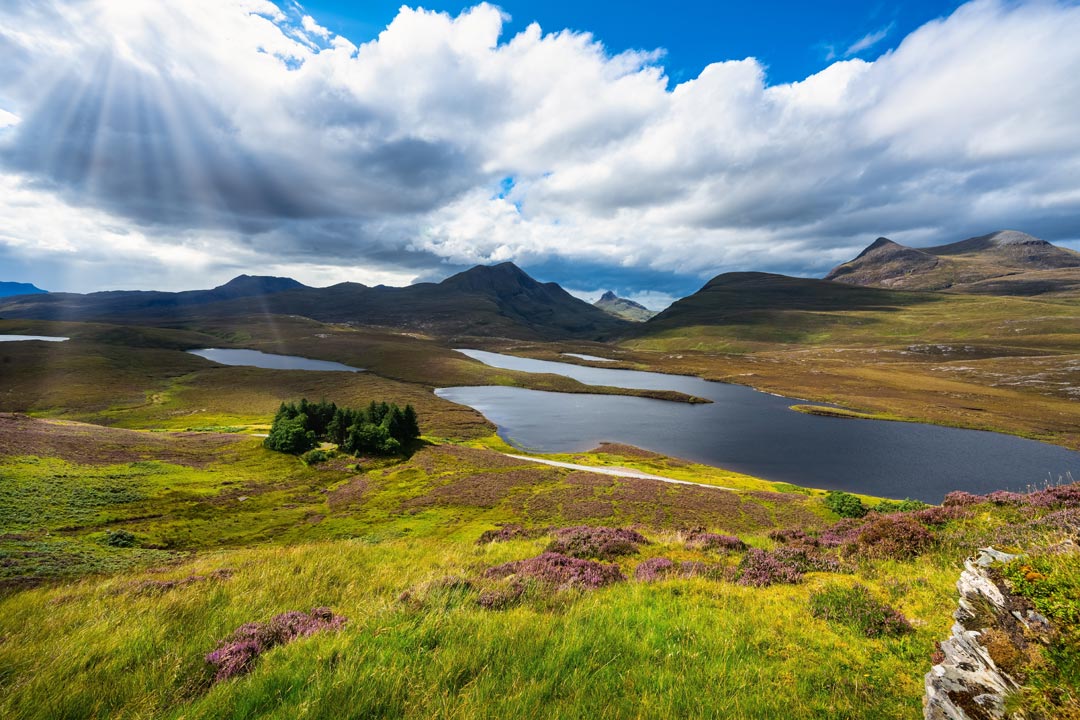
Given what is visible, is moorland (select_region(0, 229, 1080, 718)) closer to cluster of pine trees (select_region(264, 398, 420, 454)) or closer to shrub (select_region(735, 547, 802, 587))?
shrub (select_region(735, 547, 802, 587))

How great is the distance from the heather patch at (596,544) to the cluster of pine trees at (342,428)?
50538 mm

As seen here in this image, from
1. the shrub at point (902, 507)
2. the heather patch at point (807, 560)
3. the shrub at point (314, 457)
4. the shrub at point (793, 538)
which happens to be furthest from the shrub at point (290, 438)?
the shrub at point (902, 507)

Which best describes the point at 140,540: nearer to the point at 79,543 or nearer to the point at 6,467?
the point at 79,543

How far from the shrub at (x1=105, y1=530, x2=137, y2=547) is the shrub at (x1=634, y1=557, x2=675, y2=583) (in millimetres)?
30079

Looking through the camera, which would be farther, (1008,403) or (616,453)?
(1008,403)

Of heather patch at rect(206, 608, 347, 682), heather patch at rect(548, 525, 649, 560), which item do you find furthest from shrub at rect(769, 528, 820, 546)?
heather patch at rect(206, 608, 347, 682)

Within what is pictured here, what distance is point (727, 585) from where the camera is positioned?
33.6 feet

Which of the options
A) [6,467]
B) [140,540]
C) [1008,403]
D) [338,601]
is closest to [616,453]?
[140,540]

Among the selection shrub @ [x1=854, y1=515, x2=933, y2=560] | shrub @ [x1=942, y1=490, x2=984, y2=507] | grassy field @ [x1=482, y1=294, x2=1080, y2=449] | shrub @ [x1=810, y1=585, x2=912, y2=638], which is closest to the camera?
shrub @ [x1=810, y1=585, x2=912, y2=638]

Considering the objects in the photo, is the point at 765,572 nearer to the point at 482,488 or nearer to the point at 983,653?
the point at 983,653

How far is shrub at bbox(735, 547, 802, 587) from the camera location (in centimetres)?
1074

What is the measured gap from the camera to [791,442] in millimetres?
77500

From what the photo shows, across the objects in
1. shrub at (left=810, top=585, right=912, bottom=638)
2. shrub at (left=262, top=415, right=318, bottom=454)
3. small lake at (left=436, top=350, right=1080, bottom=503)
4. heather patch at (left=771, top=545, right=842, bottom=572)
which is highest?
shrub at (left=810, top=585, right=912, bottom=638)

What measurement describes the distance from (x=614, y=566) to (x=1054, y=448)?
10502 cm
